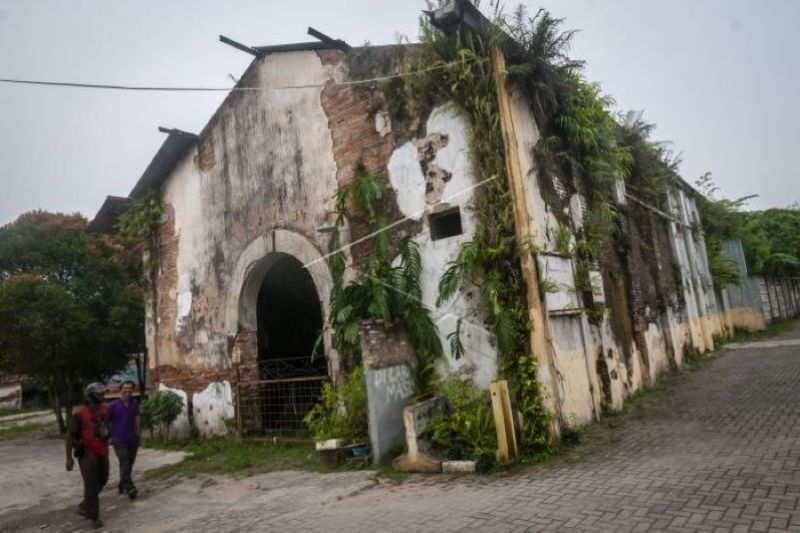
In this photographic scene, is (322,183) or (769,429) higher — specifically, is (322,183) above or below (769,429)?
above

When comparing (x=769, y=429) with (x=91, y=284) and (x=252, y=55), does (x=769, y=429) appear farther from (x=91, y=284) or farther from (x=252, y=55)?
(x=91, y=284)

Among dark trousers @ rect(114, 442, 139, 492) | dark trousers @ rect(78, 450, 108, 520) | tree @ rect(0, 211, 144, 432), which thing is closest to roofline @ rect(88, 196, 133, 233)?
tree @ rect(0, 211, 144, 432)

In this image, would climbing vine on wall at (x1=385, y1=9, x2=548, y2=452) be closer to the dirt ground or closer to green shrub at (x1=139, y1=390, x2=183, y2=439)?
the dirt ground

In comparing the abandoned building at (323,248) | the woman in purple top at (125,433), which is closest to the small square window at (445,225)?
the abandoned building at (323,248)

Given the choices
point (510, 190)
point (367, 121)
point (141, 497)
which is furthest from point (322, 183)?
point (141, 497)

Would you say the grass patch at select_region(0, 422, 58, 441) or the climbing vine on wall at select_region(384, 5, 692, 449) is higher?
the climbing vine on wall at select_region(384, 5, 692, 449)

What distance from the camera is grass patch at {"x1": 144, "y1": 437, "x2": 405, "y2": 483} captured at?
6878 millimetres

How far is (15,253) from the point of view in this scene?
53.4ft

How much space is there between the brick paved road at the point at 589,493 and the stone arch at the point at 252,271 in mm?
3134

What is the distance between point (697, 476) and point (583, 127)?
17.5ft

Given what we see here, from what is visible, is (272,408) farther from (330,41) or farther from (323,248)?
(330,41)

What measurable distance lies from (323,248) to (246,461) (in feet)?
11.0

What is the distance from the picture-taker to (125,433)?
6.44 metres

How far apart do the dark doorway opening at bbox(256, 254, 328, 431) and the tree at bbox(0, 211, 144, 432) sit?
3.41 metres
